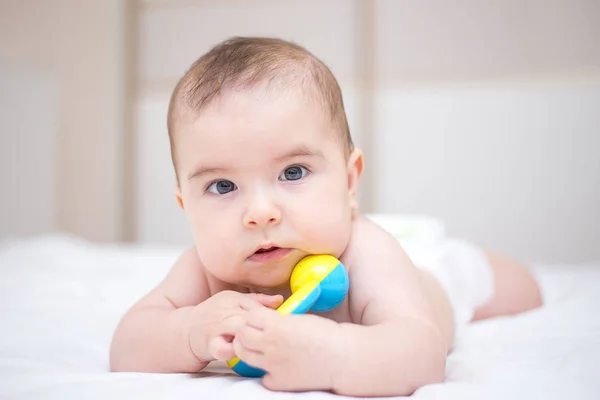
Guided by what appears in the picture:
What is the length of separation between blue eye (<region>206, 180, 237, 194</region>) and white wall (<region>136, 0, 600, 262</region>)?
6.57ft

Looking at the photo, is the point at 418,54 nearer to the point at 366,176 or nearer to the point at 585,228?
the point at 366,176

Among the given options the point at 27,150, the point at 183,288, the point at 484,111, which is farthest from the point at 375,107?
the point at 183,288

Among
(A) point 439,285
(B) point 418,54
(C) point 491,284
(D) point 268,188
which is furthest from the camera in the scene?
(B) point 418,54

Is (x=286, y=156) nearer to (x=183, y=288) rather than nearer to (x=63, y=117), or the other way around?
(x=183, y=288)

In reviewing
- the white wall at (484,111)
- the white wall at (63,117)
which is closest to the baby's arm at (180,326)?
the white wall at (484,111)

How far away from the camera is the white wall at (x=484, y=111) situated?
2533mm

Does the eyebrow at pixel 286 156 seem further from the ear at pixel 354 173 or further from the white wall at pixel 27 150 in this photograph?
the white wall at pixel 27 150

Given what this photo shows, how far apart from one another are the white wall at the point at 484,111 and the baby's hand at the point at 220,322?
6.76ft

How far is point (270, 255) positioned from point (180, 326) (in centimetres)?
15

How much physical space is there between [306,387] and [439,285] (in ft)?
1.88

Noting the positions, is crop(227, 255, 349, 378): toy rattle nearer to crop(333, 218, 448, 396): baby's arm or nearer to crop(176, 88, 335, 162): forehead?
crop(333, 218, 448, 396): baby's arm

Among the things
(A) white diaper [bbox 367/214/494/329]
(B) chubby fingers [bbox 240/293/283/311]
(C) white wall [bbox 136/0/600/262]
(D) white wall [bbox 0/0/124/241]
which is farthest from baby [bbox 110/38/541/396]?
(D) white wall [bbox 0/0/124/241]

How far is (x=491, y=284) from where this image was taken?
1.35m

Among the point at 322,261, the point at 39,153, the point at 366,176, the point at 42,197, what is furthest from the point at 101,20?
the point at 322,261
